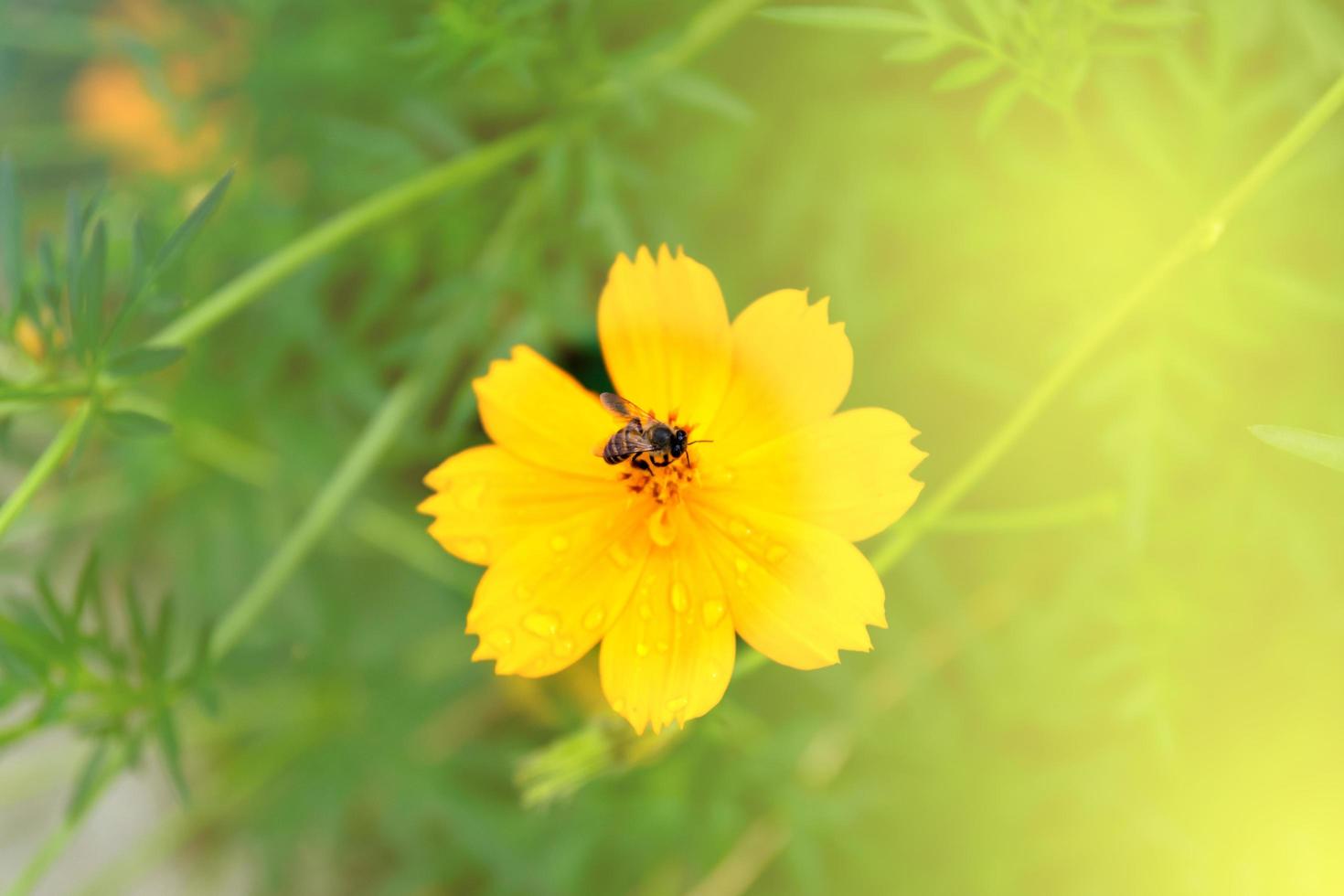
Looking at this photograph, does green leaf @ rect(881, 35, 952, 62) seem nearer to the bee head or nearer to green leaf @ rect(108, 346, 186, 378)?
the bee head

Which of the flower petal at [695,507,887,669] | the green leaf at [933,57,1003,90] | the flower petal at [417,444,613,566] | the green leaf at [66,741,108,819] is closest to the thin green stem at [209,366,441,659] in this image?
the green leaf at [66,741,108,819]

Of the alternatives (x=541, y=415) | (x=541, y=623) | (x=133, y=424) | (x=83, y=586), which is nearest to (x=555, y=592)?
(x=541, y=623)

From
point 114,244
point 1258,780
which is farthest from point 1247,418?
point 114,244

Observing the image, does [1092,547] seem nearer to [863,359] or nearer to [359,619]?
[863,359]

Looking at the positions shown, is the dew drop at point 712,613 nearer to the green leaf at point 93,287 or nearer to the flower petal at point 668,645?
the flower petal at point 668,645

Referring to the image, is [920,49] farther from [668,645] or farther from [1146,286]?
[668,645]

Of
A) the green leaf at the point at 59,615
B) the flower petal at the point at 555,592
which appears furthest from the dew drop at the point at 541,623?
the green leaf at the point at 59,615

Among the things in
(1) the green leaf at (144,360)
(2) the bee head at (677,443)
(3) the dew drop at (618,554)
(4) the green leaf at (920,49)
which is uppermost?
(4) the green leaf at (920,49)
